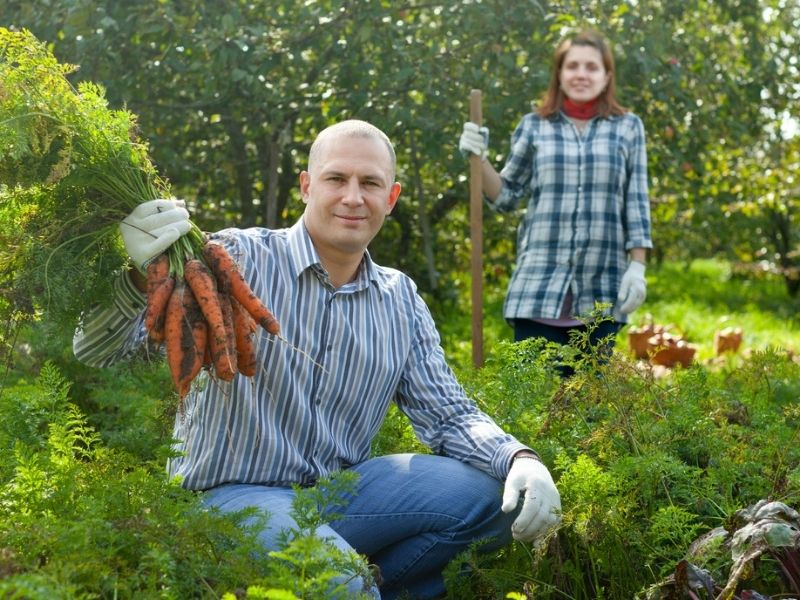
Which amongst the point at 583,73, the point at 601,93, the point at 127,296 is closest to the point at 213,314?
the point at 127,296

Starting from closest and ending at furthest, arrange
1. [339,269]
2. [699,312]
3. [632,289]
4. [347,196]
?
[347,196], [339,269], [632,289], [699,312]

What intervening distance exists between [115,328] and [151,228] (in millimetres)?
354

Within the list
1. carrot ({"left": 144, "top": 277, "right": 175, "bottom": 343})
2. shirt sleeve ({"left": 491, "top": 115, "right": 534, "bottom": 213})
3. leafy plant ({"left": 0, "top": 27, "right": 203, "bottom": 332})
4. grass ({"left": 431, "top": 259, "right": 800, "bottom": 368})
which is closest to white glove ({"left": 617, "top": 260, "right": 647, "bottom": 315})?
shirt sleeve ({"left": 491, "top": 115, "right": 534, "bottom": 213})

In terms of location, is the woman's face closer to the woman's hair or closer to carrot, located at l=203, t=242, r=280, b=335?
the woman's hair

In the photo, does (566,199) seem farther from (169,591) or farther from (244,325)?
(169,591)

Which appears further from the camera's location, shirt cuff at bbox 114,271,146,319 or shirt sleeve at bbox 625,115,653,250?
shirt sleeve at bbox 625,115,653,250

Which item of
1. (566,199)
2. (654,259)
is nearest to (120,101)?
(566,199)

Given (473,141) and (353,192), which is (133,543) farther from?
(473,141)

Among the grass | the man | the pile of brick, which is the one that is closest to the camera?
the man

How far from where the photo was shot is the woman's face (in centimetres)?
461

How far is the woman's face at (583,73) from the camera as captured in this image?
4.61 m

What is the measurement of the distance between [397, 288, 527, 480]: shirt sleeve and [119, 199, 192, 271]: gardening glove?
0.87 meters

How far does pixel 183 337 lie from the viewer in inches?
102

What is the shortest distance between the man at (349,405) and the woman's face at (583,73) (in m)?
1.72
